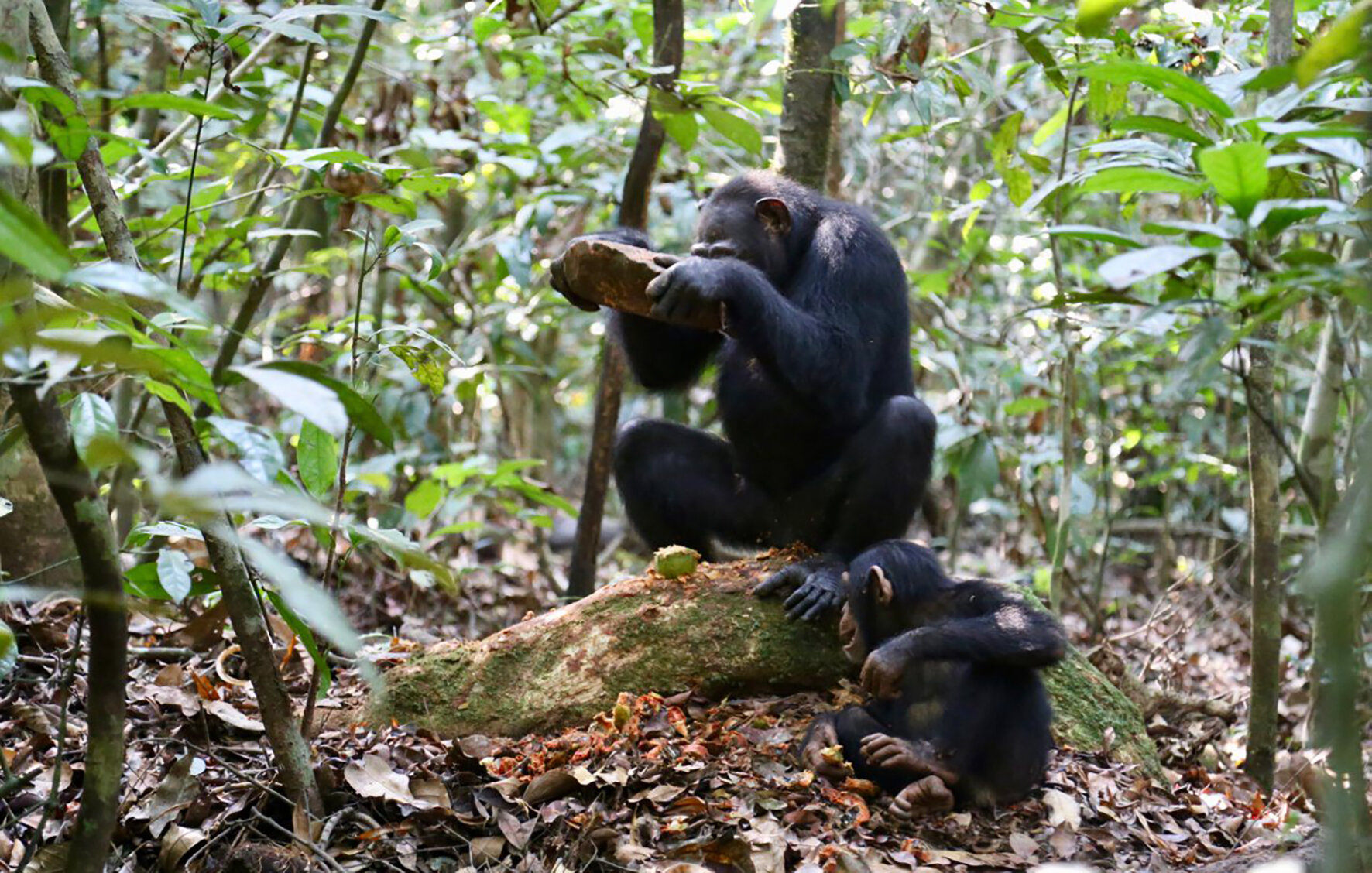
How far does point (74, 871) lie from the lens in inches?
97.4

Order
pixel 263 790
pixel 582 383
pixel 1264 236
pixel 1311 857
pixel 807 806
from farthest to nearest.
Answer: pixel 582 383
pixel 807 806
pixel 263 790
pixel 1311 857
pixel 1264 236

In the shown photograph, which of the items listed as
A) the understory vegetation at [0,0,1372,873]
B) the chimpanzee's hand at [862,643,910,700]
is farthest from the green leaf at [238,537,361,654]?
the chimpanzee's hand at [862,643,910,700]

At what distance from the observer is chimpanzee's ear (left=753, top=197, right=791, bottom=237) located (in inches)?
215

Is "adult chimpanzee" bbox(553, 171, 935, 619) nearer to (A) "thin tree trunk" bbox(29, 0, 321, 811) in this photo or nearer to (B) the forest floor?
(B) the forest floor

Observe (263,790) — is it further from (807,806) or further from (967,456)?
(967,456)

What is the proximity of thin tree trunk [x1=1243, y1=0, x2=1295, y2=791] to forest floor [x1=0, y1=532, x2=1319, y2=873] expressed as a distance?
22cm

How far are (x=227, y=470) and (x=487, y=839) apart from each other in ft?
7.04

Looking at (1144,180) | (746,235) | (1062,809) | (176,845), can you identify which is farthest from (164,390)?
(746,235)

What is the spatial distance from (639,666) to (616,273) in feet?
5.06

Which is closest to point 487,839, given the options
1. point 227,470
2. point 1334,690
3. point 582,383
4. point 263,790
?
point 263,790

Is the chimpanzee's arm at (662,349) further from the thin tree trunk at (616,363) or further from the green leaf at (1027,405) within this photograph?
the green leaf at (1027,405)

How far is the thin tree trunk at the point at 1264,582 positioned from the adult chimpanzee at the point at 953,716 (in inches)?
44.0

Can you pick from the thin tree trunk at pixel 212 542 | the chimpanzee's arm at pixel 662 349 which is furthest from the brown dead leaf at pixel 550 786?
the chimpanzee's arm at pixel 662 349

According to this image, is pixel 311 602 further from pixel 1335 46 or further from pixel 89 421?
pixel 1335 46
